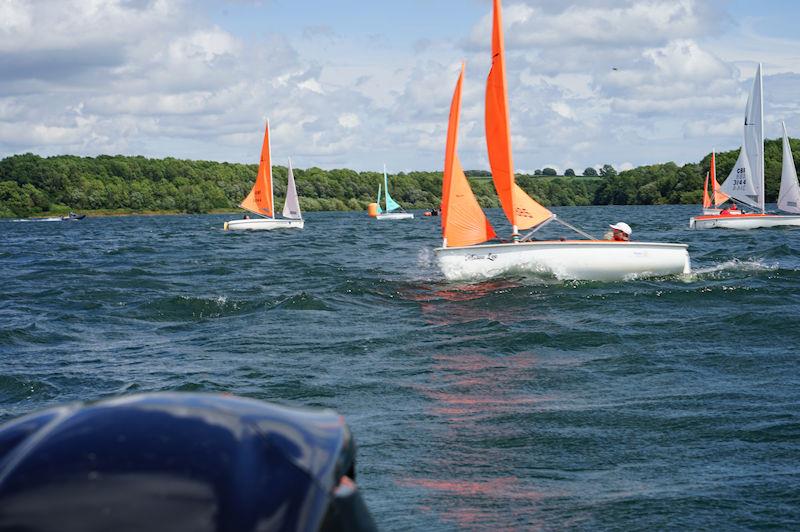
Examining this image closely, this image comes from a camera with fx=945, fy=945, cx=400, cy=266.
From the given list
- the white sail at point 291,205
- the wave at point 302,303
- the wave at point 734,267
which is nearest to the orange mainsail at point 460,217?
the wave at point 302,303

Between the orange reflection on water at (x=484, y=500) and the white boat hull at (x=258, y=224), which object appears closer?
the orange reflection on water at (x=484, y=500)

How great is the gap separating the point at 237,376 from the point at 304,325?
173 inches

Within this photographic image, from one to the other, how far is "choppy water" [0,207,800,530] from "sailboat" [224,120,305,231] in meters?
34.3

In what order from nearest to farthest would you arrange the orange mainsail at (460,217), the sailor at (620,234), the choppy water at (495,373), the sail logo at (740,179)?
1. the choppy water at (495,373)
2. the sailor at (620,234)
3. the orange mainsail at (460,217)
4. the sail logo at (740,179)

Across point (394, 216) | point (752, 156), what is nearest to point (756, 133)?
point (752, 156)

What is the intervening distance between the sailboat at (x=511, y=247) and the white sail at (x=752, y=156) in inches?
1174

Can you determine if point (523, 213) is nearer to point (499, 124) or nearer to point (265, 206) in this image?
point (499, 124)

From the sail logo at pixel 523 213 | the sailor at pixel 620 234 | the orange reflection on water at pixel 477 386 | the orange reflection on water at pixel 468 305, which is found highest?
the sail logo at pixel 523 213

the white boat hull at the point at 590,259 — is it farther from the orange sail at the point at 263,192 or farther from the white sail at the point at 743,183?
the orange sail at the point at 263,192

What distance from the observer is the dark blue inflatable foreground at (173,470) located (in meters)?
2.13

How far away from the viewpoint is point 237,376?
35.7ft

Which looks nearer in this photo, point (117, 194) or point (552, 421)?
point (552, 421)

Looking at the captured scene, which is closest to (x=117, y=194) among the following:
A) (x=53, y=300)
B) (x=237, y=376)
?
(x=53, y=300)

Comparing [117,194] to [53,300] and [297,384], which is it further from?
[297,384]
